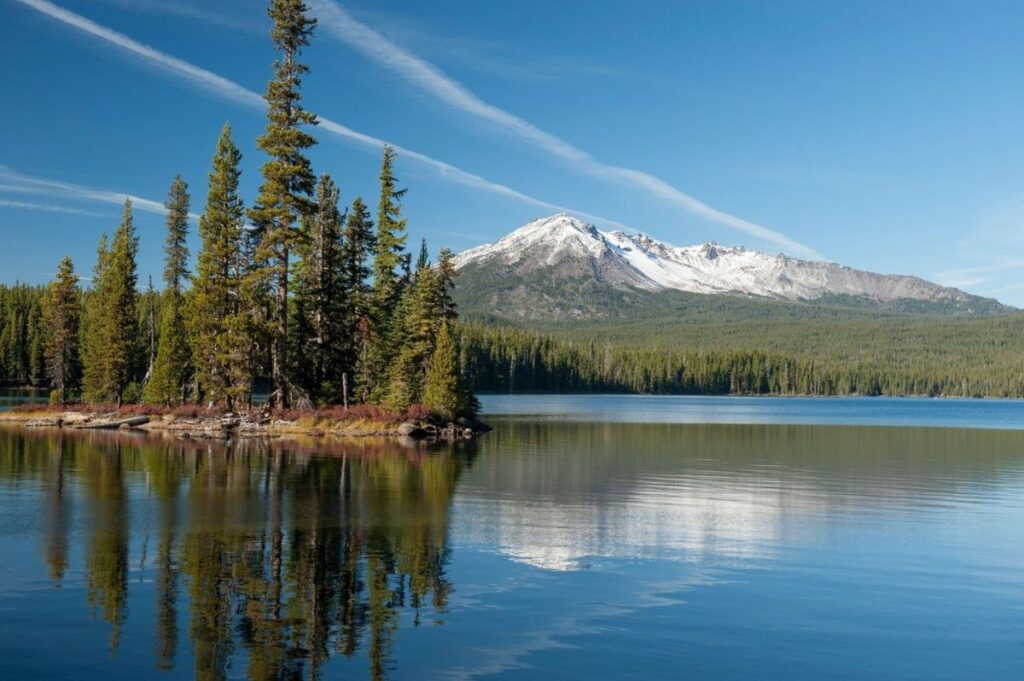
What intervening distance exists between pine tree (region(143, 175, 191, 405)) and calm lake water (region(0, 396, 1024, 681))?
30.5 metres

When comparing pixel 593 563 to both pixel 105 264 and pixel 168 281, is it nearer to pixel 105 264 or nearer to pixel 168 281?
pixel 168 281

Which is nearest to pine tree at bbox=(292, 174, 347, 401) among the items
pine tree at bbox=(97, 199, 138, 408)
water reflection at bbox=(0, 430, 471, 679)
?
pine tree at bbox=(97, 199, 138, 408)

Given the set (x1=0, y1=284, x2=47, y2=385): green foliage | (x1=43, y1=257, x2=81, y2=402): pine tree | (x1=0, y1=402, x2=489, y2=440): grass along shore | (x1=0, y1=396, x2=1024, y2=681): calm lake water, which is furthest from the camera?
(x1=0, y1=284, x2=47, y2=385): green foliage

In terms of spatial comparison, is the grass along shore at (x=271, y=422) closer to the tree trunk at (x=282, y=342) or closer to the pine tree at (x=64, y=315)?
the tree trunk at (x=282, y=342)

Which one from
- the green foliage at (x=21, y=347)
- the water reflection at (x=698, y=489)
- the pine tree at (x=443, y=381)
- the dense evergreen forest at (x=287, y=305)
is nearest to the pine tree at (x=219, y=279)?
the dense evergreen forest at (x=287, y=305)

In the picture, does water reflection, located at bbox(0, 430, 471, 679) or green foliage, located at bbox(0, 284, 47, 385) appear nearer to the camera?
water reflection, located at bbox(0, 430, 471, 679)

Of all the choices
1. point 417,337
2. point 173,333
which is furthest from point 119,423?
point 417,337

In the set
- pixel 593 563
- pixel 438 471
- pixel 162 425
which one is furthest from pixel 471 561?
pixel 162 425

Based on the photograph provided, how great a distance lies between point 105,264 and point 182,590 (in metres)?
92.4

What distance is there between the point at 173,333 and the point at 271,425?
1566 centimetres

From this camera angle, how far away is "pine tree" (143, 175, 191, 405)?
75.8 meters

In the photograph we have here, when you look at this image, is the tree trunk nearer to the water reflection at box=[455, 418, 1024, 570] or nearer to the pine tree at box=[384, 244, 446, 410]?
the pine tree at box=[384, 244, 446, 410]

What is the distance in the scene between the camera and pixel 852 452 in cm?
6334

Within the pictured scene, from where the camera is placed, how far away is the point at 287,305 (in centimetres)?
7656
